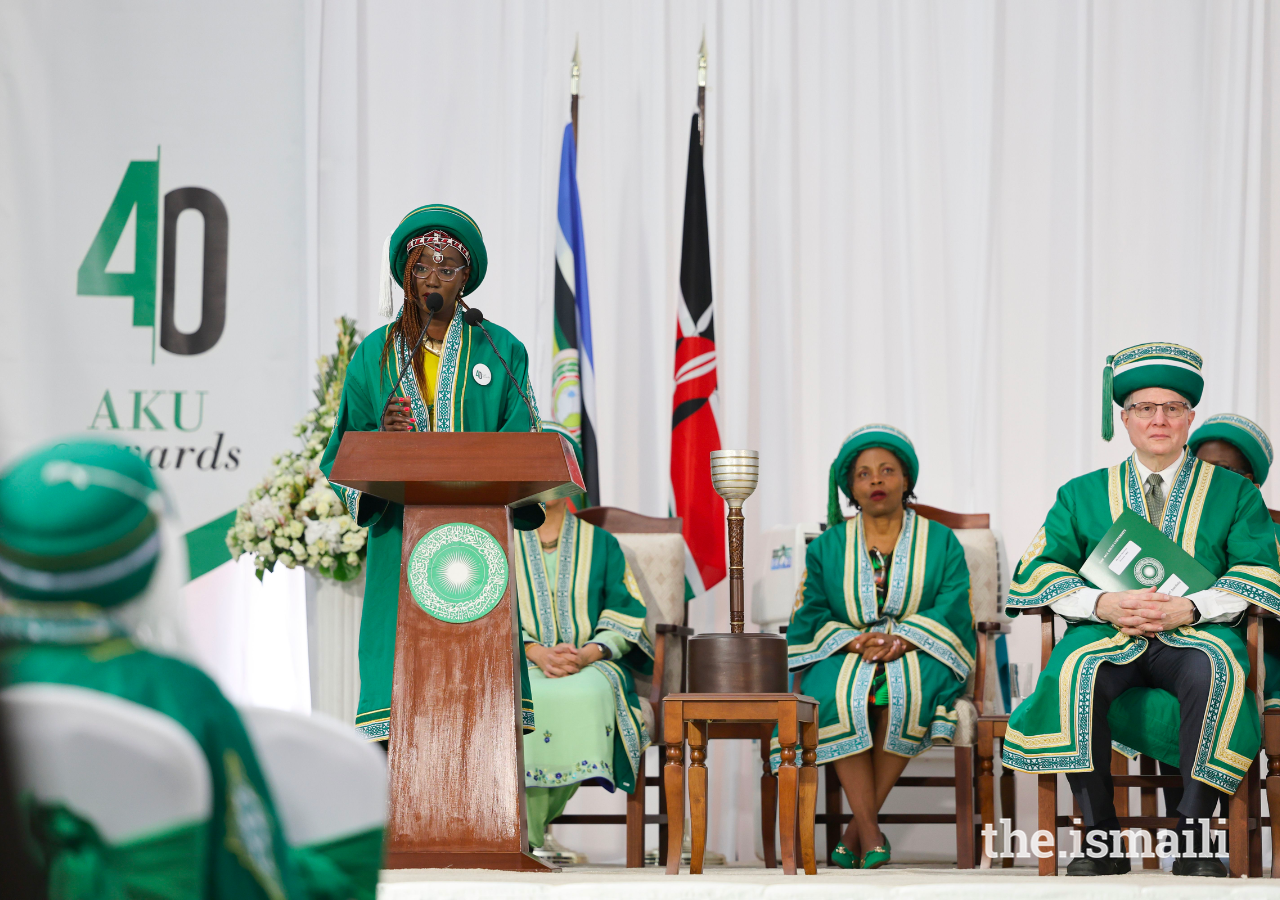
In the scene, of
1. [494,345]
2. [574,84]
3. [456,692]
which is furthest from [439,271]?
[574,84]

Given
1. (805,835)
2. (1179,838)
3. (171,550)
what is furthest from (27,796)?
(1179,838)

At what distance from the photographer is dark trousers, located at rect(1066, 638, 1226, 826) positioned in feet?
11.1

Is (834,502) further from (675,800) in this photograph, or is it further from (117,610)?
(117,610)

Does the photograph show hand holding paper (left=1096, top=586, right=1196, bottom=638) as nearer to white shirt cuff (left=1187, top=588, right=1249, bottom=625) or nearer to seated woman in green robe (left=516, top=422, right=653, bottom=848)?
white shirt cuff (left=1187, top=588, right=1249, bottom=625)

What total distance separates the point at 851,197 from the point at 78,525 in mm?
5293

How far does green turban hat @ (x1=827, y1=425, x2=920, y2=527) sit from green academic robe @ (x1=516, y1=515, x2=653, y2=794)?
76 centimetres

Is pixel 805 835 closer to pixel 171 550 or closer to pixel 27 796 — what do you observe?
pixel 171 550

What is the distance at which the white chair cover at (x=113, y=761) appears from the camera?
2.30 feet

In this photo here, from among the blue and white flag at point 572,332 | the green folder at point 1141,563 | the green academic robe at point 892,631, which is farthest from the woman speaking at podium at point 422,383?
the blue and white flag at point 572,332

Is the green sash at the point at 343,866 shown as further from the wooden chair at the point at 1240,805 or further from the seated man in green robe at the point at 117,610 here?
the wooden chair at the point at 1240,805

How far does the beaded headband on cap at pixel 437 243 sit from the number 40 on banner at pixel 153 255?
8.88ft

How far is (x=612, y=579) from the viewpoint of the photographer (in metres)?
4.40

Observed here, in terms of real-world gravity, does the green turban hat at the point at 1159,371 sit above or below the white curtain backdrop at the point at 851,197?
below

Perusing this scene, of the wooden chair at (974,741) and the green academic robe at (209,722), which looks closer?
the green academic robe at (209,722)
